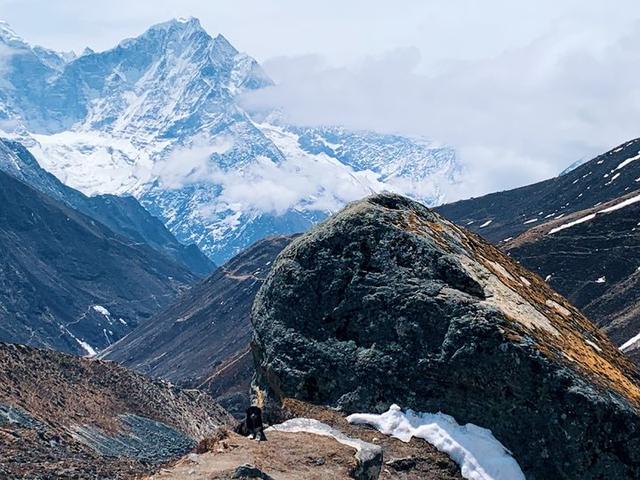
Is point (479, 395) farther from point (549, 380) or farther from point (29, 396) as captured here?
point (29, 396)

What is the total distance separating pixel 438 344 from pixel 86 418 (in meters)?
55.5

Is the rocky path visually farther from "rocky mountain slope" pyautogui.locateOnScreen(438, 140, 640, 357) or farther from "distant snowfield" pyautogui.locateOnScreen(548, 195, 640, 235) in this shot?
"distant snowfield" pyautogui.locateOnScreen(548, 195, 640, 235)

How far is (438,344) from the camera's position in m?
19.1

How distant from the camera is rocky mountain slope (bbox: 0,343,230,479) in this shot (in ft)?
124

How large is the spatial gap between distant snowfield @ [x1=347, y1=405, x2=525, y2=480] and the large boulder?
0.62 feet

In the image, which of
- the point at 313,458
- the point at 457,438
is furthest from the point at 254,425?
the point at 457,438

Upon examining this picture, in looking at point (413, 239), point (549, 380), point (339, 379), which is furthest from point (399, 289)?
point (549, 380)

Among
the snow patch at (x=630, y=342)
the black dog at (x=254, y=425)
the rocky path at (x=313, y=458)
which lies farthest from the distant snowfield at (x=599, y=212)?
the black dog at (x=254, y=425)

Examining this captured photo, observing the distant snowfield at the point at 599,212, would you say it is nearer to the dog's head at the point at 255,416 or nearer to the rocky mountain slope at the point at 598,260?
the rocky mountain slope at the point at 598,260

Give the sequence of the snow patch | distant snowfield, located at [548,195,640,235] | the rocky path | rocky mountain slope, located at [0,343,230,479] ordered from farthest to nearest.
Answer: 1. distant snowfield, located at [548,195,640,235]
2. the snow patch
3. rocky mountain slope, located at [0,343,230,479]
4. the rocky path

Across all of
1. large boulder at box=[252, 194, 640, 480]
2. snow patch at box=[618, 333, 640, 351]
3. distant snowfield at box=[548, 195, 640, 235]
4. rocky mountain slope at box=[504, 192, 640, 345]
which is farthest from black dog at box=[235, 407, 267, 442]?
distant snowfield at box=[548, 195, 640, 235]

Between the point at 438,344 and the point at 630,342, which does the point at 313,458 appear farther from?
the point at 630,342

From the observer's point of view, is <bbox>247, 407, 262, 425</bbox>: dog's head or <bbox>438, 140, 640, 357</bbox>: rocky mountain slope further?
<bbox>438, 140, 640, 357</bbox>: rocky mountain slope

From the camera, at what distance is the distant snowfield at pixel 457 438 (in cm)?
1802
